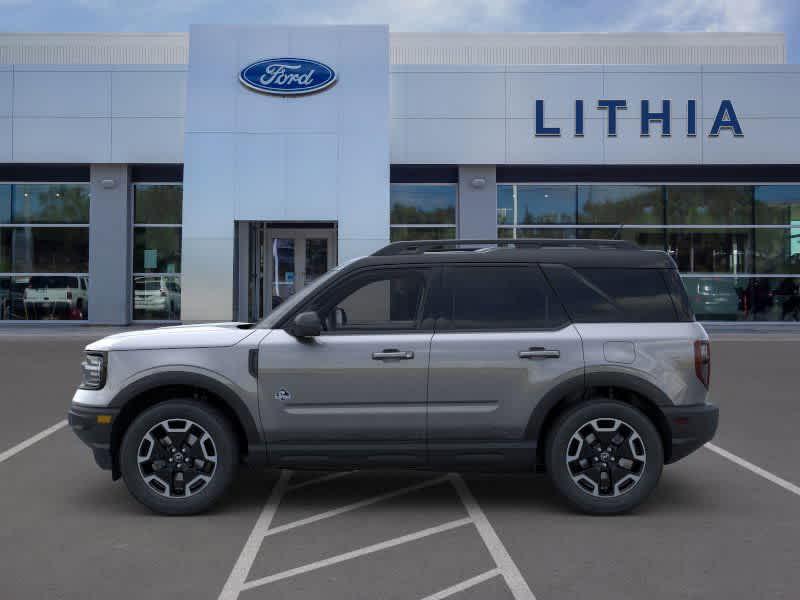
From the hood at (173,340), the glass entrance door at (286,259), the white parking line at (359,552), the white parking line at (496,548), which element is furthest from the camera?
the glass entrance door at (286,259)

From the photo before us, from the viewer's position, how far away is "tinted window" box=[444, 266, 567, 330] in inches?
234

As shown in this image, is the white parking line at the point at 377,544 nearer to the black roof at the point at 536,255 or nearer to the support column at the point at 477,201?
the black roof at the point at 536,255

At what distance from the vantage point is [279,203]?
2358 cm

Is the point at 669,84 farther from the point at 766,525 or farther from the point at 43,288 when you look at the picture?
the point at 766,525

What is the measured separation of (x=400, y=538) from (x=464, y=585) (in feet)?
3.01

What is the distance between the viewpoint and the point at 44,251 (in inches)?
1008

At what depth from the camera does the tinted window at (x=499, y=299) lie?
5.95 meters

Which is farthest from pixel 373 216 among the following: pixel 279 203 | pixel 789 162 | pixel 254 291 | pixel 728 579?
pixel 728 579

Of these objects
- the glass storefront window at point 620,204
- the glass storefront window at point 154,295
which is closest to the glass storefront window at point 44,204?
the glass storefront window at point 154,295

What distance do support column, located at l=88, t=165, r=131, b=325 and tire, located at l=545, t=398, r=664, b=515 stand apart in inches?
830

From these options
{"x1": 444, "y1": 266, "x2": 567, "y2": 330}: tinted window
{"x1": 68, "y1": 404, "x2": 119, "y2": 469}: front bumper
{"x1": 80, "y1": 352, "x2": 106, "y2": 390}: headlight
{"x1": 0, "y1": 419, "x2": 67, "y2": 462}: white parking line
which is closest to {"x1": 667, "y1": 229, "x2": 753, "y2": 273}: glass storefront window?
{"x1": 0, "y1": 419, "x2": 67, "y2": 462}: white parking line

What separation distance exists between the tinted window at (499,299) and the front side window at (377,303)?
0.23 m

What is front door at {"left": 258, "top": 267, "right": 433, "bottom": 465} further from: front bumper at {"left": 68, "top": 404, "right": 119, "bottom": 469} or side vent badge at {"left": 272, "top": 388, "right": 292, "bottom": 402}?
front bumper at {"left": 68, "top": 404, "right": 119, "bottom": 469}

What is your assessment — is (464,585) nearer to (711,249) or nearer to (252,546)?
(252,546)
